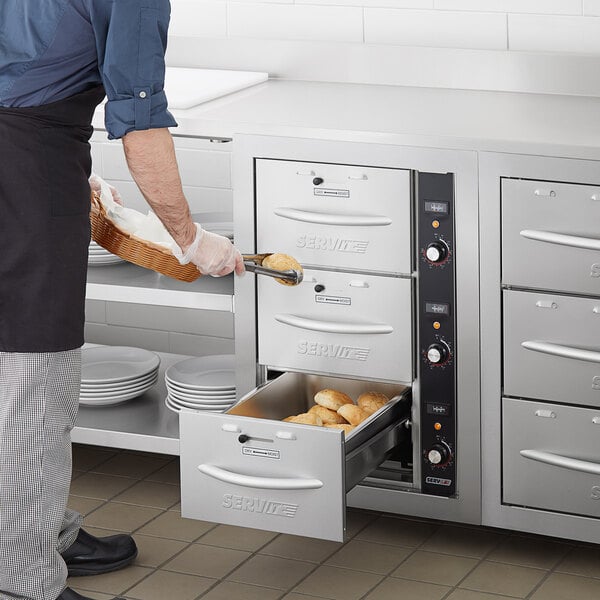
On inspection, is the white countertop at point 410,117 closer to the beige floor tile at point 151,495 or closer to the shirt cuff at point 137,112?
the shirt cuff at point 137,112

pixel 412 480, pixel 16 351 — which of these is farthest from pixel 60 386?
pixel 412 480

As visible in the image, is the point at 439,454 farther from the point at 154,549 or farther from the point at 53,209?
the point at 53,209

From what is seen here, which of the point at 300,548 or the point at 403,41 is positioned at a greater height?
the point at 403,41

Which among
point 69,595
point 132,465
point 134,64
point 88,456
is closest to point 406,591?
point 69,595

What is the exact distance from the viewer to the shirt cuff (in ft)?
8.39

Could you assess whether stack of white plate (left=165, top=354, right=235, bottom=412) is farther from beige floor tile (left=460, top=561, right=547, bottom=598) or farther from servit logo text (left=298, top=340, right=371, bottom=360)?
beige floor tile (left=460, top=561, right=547, bottom=598)

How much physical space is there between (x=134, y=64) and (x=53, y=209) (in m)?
0.36

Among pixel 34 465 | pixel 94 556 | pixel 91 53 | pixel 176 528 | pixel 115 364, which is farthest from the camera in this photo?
pixel 115 364

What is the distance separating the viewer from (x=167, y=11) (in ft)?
8.38

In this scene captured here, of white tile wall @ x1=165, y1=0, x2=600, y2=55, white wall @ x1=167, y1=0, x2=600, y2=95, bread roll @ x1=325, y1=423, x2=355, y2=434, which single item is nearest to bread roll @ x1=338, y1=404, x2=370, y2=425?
bread roll @ x1=325, y1=423, x2=355, y2=434

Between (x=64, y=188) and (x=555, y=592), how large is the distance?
→ 4.62 feet

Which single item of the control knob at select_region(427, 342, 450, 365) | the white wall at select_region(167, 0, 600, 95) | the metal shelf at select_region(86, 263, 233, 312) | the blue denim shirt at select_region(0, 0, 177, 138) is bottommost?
the control knob at select_region(427, 342, 450, 365)

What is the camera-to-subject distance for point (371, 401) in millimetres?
3238

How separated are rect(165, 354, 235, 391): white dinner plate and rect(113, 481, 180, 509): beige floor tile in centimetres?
29
